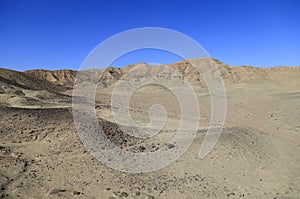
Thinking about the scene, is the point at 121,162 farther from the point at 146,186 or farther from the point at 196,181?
the point at 196,181

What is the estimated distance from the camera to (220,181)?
382 inches

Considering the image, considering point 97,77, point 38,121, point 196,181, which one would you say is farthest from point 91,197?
point 97,77

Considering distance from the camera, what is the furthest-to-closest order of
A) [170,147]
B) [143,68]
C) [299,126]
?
[143,68], [299,126], [170,147]

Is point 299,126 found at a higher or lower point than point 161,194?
higher

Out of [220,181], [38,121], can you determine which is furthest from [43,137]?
[220,181]

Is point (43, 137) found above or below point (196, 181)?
above

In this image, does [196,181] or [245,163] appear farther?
[245,163]

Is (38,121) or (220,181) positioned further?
(38,121)

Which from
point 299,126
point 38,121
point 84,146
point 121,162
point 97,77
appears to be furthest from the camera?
point 97,77

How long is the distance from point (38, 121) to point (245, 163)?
8.68m

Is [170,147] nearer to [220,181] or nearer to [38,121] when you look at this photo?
[220,181]

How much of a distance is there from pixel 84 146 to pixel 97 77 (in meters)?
83.0

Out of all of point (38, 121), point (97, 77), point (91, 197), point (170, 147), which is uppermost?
point (97, 77)

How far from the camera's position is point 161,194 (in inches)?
344
